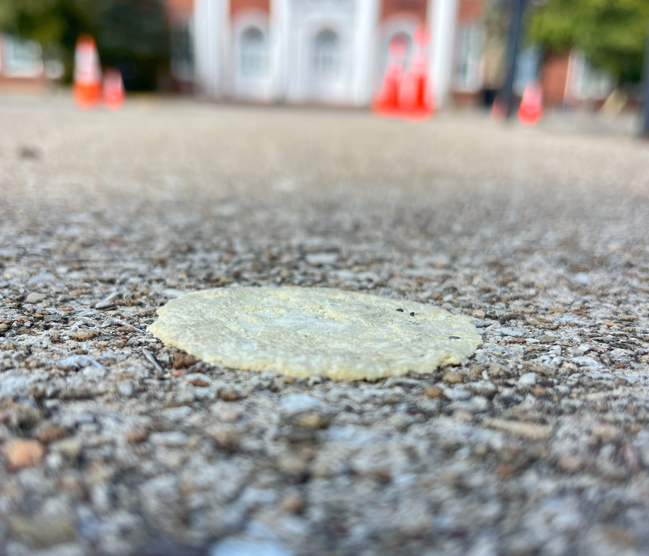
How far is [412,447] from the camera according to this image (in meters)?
0.96

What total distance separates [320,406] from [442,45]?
22.1 metres

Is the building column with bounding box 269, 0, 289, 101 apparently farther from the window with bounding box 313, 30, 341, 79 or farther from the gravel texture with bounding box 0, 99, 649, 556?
the gravel texture with bounding box 0, 99, 649, 556

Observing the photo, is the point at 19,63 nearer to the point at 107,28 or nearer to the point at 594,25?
the point at 107,28

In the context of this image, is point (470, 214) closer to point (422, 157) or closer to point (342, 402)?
point (342, 402)

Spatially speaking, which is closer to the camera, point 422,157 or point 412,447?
point 412,447

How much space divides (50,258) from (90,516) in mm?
1395

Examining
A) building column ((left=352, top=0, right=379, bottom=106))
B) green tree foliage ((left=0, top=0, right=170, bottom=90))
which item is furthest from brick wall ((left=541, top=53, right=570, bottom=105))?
green tree foliage ((left=0, top=0, right=170, bottom=90))

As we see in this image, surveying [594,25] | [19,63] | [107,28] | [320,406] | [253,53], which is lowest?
[320,406]

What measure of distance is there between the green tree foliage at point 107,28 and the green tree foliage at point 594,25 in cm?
1224

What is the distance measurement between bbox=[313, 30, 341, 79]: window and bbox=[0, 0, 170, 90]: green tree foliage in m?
5.35

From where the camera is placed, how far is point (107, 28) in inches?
758

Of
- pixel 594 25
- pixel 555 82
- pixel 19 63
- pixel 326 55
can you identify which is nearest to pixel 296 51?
pixel 326 55

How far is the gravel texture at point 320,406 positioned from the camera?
786mm

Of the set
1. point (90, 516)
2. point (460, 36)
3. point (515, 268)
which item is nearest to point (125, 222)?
point (515, 268)
